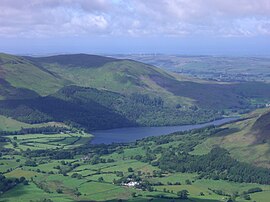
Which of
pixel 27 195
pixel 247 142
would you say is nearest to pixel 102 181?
pixel 27 195

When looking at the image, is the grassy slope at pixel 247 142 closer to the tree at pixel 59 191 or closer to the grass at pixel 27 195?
the tree at pixel 59 191

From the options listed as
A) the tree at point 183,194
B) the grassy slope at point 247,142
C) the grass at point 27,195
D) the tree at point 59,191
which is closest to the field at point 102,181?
the grass at point 27,195

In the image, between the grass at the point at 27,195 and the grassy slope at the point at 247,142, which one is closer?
the grass at the point at 27,195

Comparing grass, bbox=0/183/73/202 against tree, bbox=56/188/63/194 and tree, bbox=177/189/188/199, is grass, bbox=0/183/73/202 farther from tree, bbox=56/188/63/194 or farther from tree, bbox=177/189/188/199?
tree, bbox=177/189/188/199

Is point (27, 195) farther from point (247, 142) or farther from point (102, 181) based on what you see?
point (247, 142)

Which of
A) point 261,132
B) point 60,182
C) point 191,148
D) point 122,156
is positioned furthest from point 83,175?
point 261,132

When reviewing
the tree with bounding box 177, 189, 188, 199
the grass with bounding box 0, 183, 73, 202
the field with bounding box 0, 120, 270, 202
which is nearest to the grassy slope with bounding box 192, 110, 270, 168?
the field with bounding box 0, 120, 270, 202

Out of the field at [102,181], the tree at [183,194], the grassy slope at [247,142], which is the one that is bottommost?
the field at [102,181]

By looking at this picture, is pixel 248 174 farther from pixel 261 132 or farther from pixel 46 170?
pixel 46 170
